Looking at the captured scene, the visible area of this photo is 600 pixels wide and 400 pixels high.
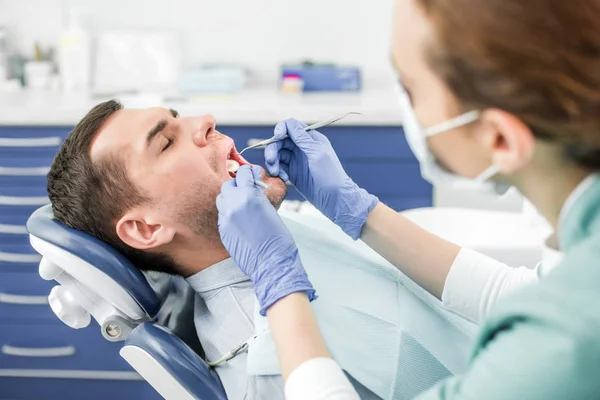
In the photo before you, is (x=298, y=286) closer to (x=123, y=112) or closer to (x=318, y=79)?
(x=123, y=112)

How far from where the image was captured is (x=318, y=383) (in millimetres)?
1041

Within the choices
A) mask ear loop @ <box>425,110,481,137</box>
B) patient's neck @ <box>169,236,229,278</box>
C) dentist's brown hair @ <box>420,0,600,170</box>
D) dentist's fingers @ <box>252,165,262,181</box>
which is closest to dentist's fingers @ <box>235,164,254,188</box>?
dentist's fingers @ <box>252,165,262,181</box>

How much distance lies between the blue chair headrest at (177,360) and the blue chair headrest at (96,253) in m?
0.08

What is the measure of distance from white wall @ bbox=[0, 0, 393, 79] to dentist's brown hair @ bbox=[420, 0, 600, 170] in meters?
2.15

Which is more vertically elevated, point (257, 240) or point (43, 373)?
point (257, 240)

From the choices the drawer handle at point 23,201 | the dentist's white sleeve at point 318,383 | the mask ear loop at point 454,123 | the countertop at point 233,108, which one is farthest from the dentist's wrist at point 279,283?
the drawer handle at point 23,201

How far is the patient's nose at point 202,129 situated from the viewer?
62.7 inches

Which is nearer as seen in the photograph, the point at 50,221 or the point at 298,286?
the point at 298,286

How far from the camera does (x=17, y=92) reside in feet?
9.27

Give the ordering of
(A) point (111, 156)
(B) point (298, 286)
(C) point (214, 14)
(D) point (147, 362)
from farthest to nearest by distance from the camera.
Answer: (C) point (214, 14)
(A) point (111, 156)
(D) point (147, 362)
(B) point (298, 286)

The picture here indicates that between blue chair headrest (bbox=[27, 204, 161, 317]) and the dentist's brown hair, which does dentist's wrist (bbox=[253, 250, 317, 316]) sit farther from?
the dentist's brown hair

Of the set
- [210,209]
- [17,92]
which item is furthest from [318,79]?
[210,209]

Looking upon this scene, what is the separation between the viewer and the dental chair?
1.30 m

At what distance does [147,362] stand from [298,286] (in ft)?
1.07
